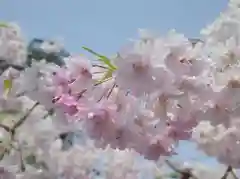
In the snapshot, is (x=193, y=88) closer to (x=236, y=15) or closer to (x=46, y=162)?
(x=236, y=15)

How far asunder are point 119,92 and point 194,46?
6.8 inches

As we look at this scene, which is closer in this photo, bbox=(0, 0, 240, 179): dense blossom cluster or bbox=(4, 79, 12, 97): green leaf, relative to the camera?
bbox=(0, 0, 240, 179): dense blossom cluster

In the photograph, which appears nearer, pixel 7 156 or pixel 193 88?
pixel 193 88

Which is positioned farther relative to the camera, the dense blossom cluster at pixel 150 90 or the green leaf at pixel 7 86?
the green leaf at pixel 7 86

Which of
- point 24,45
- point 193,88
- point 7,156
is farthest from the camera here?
point 24,45

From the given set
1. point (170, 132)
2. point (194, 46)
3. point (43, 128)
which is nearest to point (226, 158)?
point (170, 132)

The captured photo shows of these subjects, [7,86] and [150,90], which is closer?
[150,90]

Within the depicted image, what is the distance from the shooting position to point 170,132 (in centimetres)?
111

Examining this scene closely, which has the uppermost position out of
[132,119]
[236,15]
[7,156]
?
[236,15]

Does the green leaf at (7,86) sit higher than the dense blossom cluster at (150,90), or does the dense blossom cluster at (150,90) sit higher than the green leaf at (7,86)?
the dense blossom cluster at (150,90)

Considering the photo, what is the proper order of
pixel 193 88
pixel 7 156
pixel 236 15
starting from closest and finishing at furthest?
pixel 193 88
pixel 236 15
pixel 7 156

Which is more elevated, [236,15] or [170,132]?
[236,15]

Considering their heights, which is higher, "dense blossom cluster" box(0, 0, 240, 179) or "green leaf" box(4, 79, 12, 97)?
"dense blossom cluster" box(0, 0, 240, 179)

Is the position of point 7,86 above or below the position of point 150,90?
below
